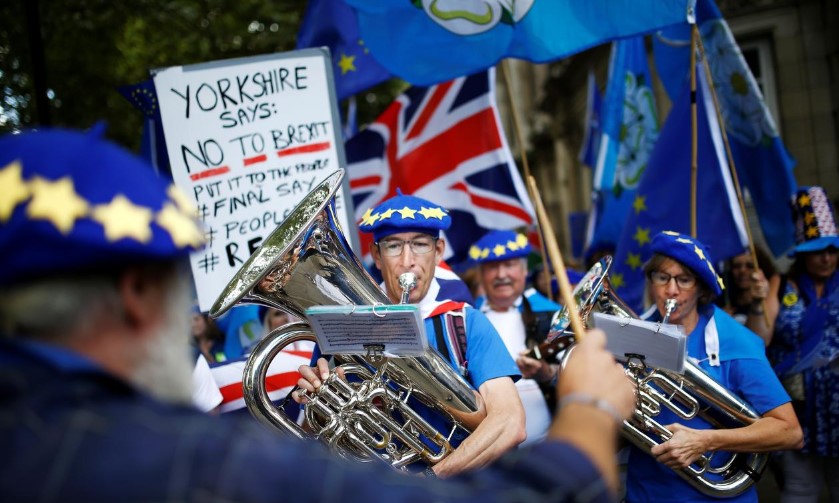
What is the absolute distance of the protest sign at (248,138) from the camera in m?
4.88

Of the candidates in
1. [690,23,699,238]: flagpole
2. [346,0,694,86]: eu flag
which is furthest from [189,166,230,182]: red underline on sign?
[690,23,699,238]: flagpole

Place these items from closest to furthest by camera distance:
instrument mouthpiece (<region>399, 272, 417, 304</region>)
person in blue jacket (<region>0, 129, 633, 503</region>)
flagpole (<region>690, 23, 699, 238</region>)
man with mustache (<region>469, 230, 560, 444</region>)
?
1. person in blue jacket (<region>0, 129, 633, 503</region>)
2. instrument mouthpiece (<region>399, 272, 417, 304</region>)
3. man with mustache (<region>469, 230, 560, 444</region>)
4. flagpole (<region>690, 23, 699, 238</region>)

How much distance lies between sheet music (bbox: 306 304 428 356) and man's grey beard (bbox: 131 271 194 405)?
1.19m

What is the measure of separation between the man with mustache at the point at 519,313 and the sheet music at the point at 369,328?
1.81 metres

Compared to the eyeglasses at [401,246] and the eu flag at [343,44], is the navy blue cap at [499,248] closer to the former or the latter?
the eu flag at [343,44]

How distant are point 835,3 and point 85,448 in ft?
40.6

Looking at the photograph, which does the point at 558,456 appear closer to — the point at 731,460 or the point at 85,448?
the point at 85,448

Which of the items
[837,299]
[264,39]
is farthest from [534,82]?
[837,299]

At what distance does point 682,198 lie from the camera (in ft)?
20.2

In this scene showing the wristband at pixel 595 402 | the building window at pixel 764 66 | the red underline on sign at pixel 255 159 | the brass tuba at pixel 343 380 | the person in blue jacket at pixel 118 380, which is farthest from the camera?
the building window at pixel 764 66

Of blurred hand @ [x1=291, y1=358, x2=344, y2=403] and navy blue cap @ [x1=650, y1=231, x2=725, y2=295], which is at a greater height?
navy blue cap @ [x1=650, y1=231, x2=725, y2=295]

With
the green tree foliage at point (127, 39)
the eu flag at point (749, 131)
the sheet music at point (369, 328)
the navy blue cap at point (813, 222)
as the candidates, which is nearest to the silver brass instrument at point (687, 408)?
the sheet music at point (369, 328)

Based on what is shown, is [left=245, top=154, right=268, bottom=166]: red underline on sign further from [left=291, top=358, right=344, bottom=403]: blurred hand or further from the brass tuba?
[left=291, top=358, right=344, bottom=403]: blurred hand

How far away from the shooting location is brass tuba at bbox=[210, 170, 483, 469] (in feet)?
9.73
